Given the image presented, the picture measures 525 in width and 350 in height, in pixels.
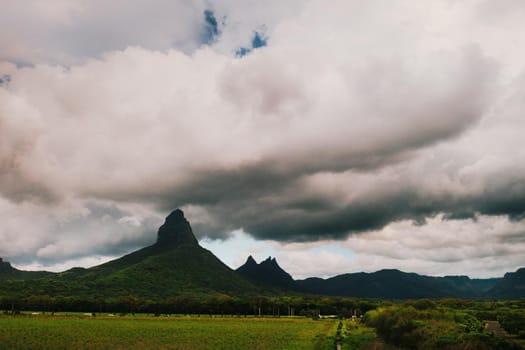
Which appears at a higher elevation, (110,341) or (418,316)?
(418,316)

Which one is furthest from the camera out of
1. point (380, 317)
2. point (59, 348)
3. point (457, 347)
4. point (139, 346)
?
point (380, 317)

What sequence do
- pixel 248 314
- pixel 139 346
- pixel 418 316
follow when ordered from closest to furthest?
pixel 139 346 < pixel 418 316 < pixel 248 314

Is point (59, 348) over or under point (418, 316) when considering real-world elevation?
under

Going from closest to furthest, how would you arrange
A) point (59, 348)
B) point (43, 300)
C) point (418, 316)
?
point (59, 348) → point (418, 316) → point (43, 300)

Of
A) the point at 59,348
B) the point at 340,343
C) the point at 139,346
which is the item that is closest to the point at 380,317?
the point at 340,343

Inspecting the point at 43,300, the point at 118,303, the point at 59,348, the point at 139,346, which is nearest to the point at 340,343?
the point at 139,346

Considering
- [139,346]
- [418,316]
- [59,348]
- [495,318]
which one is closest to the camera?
[59,348]

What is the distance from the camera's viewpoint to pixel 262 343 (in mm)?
68312

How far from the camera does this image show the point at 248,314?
193250 mm

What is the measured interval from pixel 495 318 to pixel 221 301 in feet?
376

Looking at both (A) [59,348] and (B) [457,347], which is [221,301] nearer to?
(A) [59,348]

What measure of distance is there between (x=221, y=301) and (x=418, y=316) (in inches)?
5387

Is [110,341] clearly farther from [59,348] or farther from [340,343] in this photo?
[340,343]

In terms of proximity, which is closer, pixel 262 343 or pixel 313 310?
pixel 262 343
